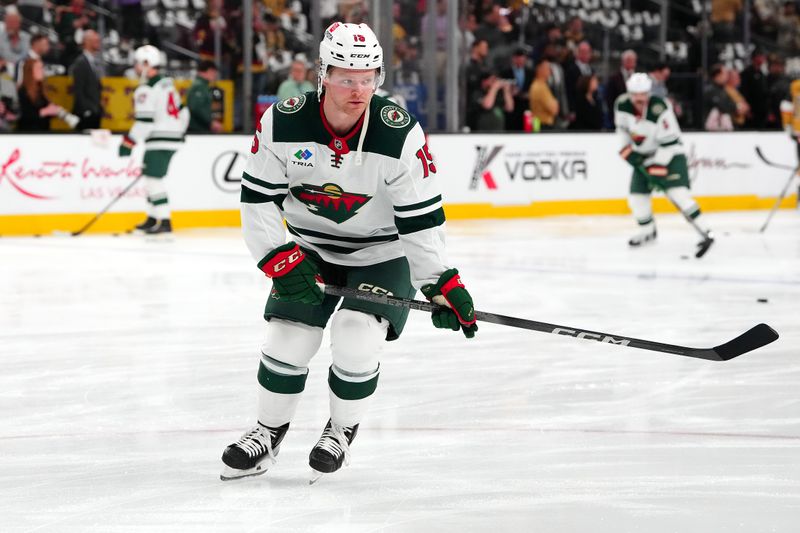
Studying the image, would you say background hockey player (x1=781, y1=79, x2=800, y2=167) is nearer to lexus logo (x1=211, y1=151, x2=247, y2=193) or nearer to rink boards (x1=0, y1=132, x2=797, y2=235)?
rink boards (x1=0, y1=132, x2=797, y2=235)

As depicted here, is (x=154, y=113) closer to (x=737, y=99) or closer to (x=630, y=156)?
(x=630, y=156)

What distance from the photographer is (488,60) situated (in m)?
11.2

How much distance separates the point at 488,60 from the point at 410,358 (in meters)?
7.18

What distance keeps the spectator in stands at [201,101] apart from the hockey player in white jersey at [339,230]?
696cm

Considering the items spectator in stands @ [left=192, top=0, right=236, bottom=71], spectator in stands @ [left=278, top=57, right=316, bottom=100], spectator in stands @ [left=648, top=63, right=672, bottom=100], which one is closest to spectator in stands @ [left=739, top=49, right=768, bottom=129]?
spectator in stands @ [left=648, top=63, right=672, bottom=100]

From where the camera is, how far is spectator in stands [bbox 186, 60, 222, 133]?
31.6 ft

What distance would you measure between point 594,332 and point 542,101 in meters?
8.54

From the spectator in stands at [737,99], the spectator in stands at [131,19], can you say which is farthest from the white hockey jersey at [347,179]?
the spectator in stands at [737,99]

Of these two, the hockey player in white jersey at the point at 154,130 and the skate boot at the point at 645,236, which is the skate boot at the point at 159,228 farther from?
the skate boot at the point at 645,236

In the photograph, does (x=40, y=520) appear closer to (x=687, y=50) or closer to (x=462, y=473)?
(x=462, y=473)

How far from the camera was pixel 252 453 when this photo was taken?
109 inches

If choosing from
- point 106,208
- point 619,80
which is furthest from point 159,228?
point 619,80

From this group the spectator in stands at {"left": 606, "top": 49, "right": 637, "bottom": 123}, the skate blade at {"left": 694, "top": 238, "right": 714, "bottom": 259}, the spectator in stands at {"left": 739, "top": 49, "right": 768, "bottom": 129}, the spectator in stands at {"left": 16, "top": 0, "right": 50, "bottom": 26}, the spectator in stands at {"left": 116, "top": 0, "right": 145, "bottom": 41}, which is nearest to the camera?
the skate blade at {"left": 694, "top": 238, "right": 714, "bottom": 259}

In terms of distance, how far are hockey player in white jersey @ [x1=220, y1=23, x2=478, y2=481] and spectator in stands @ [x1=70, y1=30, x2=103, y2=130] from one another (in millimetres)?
6607
